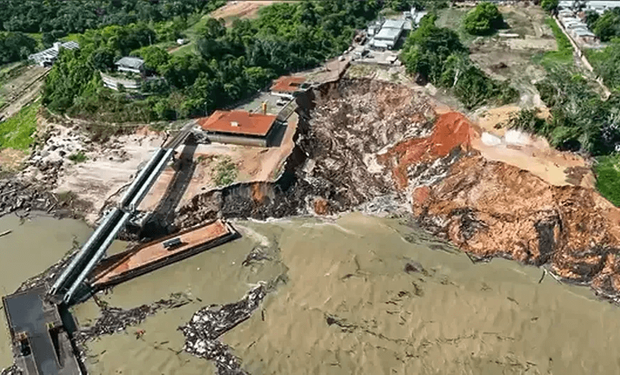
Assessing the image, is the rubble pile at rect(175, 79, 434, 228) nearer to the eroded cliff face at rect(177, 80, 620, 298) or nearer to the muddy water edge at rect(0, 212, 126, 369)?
the eroded cliff face at rect(177, 80, 620, 298)

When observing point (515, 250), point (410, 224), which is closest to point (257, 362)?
point (410, 224)

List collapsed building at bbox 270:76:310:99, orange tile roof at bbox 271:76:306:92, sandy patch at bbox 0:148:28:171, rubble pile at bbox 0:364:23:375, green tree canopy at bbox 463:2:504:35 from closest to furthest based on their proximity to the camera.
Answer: rubble pile at bbox 0:364:23:375
sandy patch at bbox 0:148:28:171
collapsed building at bbox 270:76:310:99
orange tile roof at bbox 271:76:306:92
green tree canopy at bbox 463:2:504:35

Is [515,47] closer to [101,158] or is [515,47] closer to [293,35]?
[293,35]

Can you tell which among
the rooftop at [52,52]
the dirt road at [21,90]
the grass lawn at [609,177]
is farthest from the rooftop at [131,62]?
the grass lawn at [609,177]

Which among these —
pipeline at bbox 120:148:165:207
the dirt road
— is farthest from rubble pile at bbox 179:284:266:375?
the dirt road

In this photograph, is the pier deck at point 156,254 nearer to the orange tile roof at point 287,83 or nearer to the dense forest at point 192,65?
the dense forest at point 192,65

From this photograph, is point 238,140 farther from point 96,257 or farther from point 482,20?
point 482,20

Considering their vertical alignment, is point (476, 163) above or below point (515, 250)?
above
